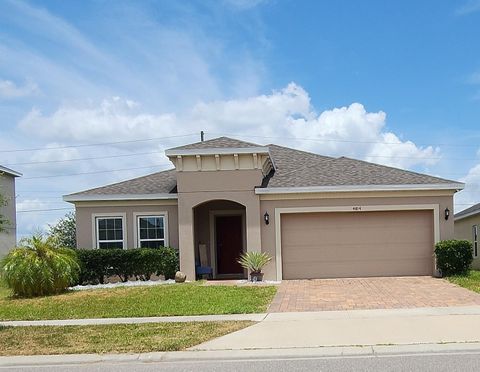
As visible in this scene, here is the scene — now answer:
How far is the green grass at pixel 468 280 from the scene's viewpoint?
15.6m

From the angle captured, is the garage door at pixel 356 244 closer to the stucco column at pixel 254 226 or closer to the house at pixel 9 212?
the stucco column at pixel 254 226

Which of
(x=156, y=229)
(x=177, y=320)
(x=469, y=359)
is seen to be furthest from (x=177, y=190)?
(x=469, y=359)

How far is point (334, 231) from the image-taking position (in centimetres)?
1977

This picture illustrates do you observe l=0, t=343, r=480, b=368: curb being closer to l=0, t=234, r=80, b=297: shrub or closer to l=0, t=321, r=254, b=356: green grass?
l=0, t=321, r=254, b=356: green grass

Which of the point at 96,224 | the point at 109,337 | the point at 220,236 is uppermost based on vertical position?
the point at 96,224

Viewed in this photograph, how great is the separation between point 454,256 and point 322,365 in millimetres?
11866

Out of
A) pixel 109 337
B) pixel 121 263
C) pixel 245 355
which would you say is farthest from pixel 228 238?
pixel 245 355

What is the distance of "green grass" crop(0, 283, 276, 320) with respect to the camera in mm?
12812

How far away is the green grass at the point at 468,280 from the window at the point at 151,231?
9578 mm

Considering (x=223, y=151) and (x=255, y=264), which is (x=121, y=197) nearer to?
(x=223, y=151)

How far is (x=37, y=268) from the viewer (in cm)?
1614

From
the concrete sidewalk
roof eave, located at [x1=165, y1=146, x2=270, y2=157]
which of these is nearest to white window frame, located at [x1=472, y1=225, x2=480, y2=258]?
roof eave, located at [x1=165, y1=146, x2=270, y2=157]

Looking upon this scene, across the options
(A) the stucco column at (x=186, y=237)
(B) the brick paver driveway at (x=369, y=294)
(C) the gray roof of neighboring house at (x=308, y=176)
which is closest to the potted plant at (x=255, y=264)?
(B) the brick paver driveway at (x=369, y=294)

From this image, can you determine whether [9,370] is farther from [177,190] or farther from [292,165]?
[292,165]
